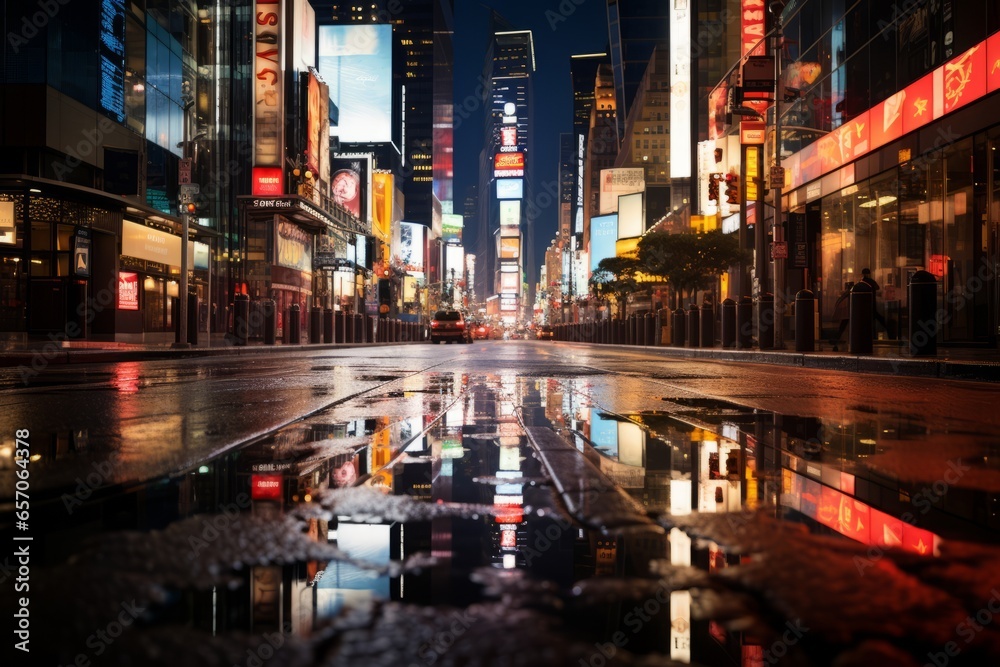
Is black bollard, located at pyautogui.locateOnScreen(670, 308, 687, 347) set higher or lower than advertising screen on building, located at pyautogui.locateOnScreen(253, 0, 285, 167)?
lower

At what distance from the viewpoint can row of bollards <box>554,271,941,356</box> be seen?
41.5 ft

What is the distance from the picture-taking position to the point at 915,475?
306 cm

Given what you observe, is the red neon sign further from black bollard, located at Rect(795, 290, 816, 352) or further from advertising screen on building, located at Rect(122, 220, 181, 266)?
advertising screen on building, located at Rect(122, 220, 181, 266)

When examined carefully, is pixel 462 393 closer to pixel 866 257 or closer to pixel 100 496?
pixel 100 496

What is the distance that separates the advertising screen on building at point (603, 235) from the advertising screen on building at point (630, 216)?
608cm

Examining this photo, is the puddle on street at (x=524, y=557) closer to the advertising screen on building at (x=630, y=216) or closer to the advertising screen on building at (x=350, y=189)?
the advertising screen on building at (x=350, y=189)

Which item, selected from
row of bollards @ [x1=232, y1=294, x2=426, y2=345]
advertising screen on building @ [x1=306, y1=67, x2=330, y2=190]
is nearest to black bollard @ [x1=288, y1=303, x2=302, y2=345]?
row of bollards @ [x1=232, y1=294, x2=426, y2=345]

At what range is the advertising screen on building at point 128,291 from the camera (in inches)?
1254

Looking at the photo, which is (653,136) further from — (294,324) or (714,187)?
(294,324)

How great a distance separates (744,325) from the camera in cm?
2161

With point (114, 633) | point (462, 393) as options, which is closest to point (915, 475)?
point (114, 633)

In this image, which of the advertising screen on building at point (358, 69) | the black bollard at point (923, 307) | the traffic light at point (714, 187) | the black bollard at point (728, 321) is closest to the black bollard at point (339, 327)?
the black bollard at point (728, 321)

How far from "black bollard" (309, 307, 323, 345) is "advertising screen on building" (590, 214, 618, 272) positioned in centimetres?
7877

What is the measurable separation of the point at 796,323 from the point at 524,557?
55.9 ft
